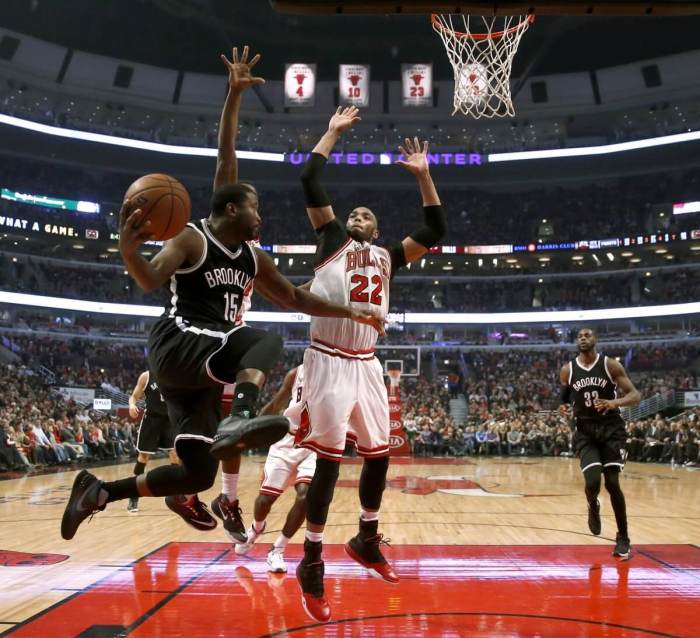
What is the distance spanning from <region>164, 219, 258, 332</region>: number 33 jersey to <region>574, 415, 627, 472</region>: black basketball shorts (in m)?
4.58

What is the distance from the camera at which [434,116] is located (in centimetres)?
4397

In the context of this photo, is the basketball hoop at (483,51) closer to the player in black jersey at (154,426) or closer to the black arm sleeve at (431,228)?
the black arm sleeve at (431,228)

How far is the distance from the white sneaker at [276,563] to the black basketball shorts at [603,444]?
3.24 metres

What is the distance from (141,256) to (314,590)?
2.16 metres

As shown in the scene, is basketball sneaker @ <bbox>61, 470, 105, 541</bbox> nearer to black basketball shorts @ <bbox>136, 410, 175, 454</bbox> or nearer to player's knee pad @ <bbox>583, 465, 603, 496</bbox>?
→ black basketball shorts @ <bbox>136, 410, 175, 454</bbox>

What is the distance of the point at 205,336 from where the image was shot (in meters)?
4.11

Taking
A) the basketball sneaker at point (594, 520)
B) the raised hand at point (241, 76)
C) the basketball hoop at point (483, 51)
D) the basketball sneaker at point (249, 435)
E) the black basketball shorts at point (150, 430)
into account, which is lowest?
the basketball sneaker at point (594, 520)

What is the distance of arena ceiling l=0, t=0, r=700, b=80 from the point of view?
1455 inches

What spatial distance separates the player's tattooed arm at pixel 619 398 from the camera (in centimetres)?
714

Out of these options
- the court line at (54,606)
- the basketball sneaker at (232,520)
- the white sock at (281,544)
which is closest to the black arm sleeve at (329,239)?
the basketball sneaker at (232,520)

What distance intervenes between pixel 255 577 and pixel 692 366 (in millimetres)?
37178

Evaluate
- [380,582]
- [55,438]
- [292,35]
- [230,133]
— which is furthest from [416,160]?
[292,35]

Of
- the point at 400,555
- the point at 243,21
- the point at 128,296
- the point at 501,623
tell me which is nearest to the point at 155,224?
the point at 501,623

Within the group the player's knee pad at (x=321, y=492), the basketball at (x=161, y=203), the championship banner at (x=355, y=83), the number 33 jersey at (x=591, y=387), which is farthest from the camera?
the championship banner at (x=355, y=83)
